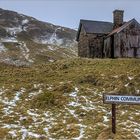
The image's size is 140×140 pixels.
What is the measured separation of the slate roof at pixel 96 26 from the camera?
55.6 m

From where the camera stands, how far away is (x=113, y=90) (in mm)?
28469

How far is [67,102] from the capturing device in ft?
83.5

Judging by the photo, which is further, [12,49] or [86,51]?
[12,49]

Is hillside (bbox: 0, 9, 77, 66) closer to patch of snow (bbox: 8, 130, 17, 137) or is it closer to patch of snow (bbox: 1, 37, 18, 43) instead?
patch of snow (bbox: 1, 37, 18, 43)

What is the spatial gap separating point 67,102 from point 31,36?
113222 mm


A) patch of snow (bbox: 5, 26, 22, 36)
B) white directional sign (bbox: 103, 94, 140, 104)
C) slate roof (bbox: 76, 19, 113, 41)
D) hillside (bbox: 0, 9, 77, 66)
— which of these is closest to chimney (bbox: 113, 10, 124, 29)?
slate roof (bbox: 76, 19, 113, 41)

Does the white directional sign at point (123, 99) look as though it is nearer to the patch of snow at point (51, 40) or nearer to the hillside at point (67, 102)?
the hillside at point (67, 102)

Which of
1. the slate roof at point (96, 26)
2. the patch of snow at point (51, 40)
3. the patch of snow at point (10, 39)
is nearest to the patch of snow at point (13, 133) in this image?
the slate roof at point (96, 26)

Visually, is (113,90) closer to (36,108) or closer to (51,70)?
(36,108)

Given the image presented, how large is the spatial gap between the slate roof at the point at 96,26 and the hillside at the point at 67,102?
58.2 ft

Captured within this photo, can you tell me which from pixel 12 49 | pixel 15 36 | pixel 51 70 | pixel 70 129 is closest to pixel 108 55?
pixel 51 70

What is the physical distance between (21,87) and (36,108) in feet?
18.7

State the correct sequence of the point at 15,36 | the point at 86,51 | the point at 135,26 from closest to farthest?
1. the point at 135,26
2. the point at 86,51
3. the point at 15,36

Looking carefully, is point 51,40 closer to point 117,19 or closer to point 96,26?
point 96,26
